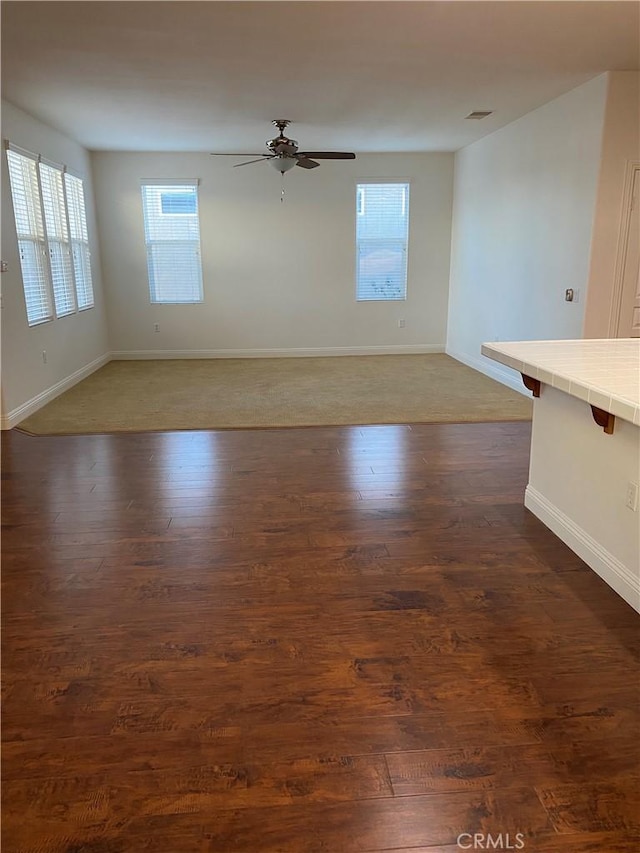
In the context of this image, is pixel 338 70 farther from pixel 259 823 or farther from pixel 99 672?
pixel 259 823

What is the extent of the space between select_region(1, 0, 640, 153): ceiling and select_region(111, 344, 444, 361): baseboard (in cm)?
288

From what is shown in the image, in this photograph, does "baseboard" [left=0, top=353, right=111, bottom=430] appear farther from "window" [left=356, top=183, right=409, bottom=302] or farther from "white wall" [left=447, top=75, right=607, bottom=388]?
"white wall" [left=447, top=75, right=607, bottom=388]

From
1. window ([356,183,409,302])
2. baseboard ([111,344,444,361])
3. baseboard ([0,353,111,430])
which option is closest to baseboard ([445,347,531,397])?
baseboard ([111,344,444,361])

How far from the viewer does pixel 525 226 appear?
5.82 metres

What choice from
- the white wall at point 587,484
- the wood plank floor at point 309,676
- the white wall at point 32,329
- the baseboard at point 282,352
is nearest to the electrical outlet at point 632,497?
the white wall at point 587,484

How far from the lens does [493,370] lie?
667 cm

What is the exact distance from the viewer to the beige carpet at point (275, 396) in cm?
509

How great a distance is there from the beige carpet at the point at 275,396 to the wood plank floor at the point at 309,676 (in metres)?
1.60

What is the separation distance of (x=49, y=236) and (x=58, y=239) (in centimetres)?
25

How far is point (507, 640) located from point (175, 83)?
4.40 m

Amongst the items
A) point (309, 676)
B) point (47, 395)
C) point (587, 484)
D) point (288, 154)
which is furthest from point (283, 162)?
point (309, 676)

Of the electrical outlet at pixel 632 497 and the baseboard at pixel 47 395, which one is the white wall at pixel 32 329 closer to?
the baseboard at pixel 47 395

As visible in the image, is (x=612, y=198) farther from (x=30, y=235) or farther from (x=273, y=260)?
(x=30, y=235)

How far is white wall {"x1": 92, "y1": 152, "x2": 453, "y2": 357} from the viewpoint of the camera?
764 centimetres
